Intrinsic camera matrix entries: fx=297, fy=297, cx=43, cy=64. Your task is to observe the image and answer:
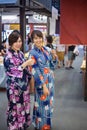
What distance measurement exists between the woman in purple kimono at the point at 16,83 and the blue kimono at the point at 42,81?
15cm

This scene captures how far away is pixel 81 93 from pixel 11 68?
11.9ft

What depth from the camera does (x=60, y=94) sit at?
7.64m

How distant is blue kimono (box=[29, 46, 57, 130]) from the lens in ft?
14.7

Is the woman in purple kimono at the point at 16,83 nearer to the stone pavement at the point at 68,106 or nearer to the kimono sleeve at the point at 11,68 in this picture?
the kimono sleeve at the point at 11,68

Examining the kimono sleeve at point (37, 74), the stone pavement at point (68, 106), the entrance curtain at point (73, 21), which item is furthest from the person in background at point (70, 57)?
A: the entrance curtain at point (73, 21)

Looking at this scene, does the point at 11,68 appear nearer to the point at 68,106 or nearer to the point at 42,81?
the point at 42,81

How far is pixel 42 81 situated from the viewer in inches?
178

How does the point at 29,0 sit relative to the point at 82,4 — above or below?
above

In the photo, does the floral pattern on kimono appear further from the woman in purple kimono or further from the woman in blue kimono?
the woman in blue kimono

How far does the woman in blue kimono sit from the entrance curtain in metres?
2.50

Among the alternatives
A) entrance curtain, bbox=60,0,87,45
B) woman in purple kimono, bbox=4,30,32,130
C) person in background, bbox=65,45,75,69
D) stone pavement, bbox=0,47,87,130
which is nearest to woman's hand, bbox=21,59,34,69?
woman in purple kimono, bbox=4,30,32,130

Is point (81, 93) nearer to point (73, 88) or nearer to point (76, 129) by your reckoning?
point (73, 88)

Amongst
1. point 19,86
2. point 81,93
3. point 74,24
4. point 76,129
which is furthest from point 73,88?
point 74,24

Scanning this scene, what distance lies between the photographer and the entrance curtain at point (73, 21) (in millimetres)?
1896
